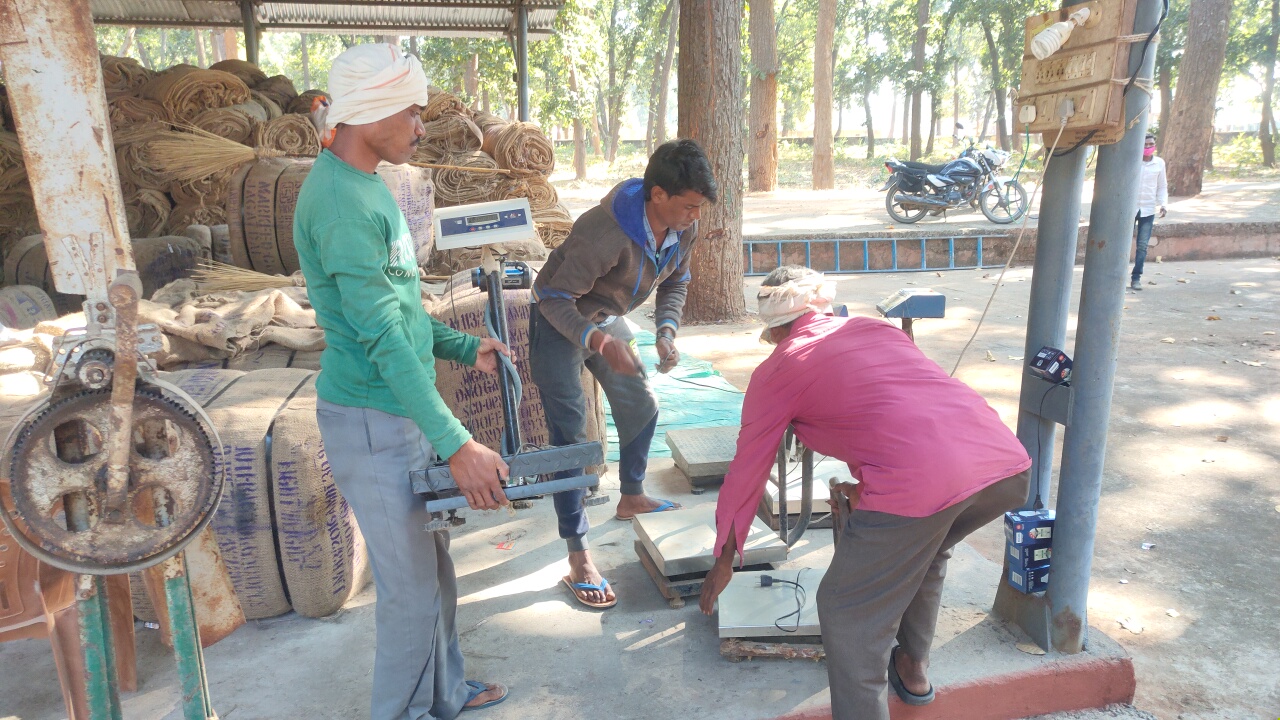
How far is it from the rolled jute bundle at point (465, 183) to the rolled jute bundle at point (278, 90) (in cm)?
257

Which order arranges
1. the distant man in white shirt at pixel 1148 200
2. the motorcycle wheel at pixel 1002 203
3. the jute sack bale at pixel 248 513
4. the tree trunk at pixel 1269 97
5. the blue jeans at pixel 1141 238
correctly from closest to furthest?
the jute sack bale at pixel 248 513 → the distant man in white shirt at pixel 1148 200 → the blue jeans at pixel 1141 238 → the motorcycle wheel at pixel 1002 203 → the tree trunk at pixel 1269 97

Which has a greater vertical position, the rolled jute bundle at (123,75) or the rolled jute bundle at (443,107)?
the rolled jute bundle at (123,75)

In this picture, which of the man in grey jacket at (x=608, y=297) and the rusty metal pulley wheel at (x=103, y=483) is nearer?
the rusty metal pulley wheel at (x=103, y=483)

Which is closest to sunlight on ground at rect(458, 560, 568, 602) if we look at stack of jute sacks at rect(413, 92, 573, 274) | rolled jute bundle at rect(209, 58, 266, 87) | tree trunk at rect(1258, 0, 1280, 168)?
stack of jute sacks at rect(413, 92, 573, 274)

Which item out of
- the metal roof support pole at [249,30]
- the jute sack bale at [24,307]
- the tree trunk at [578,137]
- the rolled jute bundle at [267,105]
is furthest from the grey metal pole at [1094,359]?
the tree trunk at [578,137]

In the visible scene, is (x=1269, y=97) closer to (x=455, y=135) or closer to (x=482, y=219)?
(x=455, y=135)

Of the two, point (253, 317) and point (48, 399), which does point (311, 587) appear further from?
point (253, 317)

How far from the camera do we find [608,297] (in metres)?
3.20

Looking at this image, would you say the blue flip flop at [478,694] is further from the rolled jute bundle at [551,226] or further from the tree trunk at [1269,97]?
the tree trunk at [1269,97]

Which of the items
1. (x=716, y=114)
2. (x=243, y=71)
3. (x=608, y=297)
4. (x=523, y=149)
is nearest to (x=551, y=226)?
(x=523, y=149)

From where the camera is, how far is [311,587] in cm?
288

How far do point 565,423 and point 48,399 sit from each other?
5.88ft

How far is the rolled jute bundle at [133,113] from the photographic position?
6.84 m

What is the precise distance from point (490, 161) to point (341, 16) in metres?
5.12
